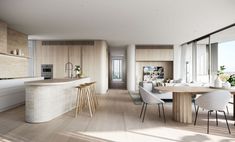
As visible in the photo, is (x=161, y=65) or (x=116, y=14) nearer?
(x=116, y=14)

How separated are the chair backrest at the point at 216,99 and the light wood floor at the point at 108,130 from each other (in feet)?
1.57

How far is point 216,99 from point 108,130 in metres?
2.11

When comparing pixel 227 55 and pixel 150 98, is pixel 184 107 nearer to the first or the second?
pixel 150 98

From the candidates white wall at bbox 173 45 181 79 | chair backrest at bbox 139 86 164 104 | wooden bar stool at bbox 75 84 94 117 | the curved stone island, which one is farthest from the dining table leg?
white wall at bbox 173 45 181 79

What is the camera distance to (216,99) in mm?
3438

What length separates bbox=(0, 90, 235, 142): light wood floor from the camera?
312cm

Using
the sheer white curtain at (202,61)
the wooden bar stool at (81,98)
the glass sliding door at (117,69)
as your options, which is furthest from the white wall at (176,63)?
the glass sliding door at (117,69)

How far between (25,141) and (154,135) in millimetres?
2167

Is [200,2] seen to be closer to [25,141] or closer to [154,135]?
[154,135]

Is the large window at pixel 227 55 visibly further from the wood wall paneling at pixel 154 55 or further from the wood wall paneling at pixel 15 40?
the wood wall paneling at pixel 15 40

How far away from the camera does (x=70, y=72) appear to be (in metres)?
9.19

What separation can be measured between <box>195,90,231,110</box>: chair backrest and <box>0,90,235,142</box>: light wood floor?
1.57ft

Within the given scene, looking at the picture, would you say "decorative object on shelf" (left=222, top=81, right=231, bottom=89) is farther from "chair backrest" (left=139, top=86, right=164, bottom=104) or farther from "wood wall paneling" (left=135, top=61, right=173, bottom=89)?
"wood wall paneling" (left=135, top=61, right=173, bottom=89)

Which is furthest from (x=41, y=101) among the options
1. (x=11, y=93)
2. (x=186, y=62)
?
(x=186, y=62)
